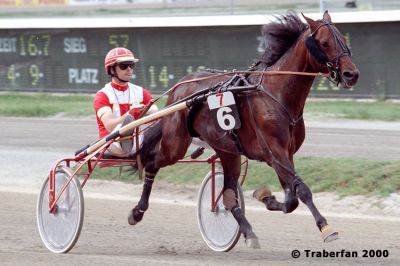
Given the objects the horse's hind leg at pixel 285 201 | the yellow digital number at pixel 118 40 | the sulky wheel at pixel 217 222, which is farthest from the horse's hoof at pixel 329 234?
the yellow digital number at pixel 118 40

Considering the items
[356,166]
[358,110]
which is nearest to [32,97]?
[358,110]

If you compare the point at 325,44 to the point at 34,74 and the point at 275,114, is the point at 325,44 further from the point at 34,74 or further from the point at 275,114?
the point at 34,74

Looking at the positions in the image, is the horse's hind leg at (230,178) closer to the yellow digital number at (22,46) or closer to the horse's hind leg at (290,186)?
the horse's hind leg at (290,186)

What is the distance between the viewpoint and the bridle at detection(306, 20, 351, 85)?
717 cm

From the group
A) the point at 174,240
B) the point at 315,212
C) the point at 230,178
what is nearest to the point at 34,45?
the point at 174,240

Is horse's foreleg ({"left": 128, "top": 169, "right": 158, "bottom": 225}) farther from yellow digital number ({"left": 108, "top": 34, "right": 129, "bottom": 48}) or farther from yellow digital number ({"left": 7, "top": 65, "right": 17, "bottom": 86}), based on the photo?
yellow digital number ({"left": 7, "top": 65, "right": 17, "bottom": 86})

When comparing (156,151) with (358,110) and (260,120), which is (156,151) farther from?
(358,110)

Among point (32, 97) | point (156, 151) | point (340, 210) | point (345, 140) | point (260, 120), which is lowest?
point (32, 97)

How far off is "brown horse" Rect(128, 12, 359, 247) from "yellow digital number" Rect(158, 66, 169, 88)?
18.5 m

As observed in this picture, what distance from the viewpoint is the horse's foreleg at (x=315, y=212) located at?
6767mm

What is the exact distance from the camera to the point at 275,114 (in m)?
7.45

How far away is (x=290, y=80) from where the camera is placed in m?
7.53

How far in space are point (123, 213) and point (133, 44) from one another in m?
17.9

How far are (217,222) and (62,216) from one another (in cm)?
127
